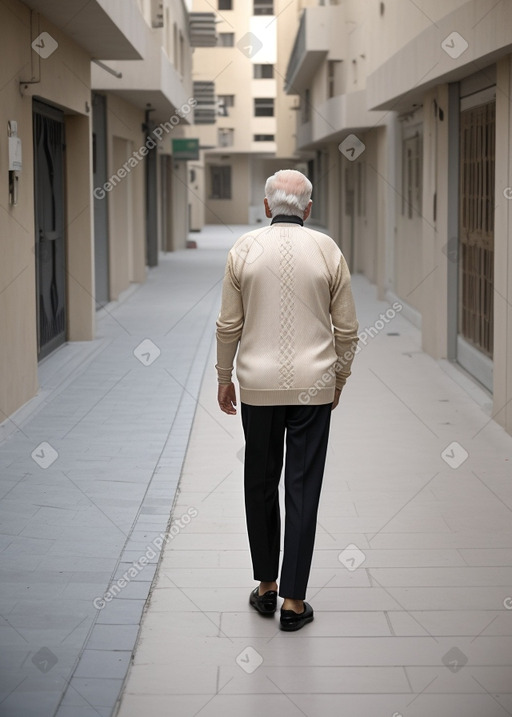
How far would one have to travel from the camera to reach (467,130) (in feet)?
37.5

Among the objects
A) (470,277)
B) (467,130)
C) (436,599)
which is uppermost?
(467,130)

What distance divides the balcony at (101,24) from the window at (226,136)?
152ft

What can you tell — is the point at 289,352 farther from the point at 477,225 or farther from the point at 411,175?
the point at 411,175

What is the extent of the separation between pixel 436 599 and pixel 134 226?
57.5 ft

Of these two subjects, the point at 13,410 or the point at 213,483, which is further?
the point at 13,410

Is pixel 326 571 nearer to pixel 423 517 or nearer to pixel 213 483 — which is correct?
pixel 423 517

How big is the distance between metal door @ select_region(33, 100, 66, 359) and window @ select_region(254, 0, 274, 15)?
49143 millimetres

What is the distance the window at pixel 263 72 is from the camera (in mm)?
62888

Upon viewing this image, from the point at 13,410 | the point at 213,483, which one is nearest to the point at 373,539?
the point at 213,483

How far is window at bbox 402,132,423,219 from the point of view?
52.2 ft

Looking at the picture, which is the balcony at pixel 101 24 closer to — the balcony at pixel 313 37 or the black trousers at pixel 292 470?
the black trousers at pixel 292 470

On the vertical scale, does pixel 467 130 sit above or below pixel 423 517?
above

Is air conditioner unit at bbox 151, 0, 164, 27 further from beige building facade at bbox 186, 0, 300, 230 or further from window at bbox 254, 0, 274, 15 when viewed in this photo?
window at bbox 254, 0, 274, 15

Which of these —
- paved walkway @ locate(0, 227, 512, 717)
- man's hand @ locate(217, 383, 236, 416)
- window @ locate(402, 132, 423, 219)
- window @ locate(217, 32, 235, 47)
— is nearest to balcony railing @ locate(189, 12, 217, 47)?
window @ locate(402, 132, 423, 219)
